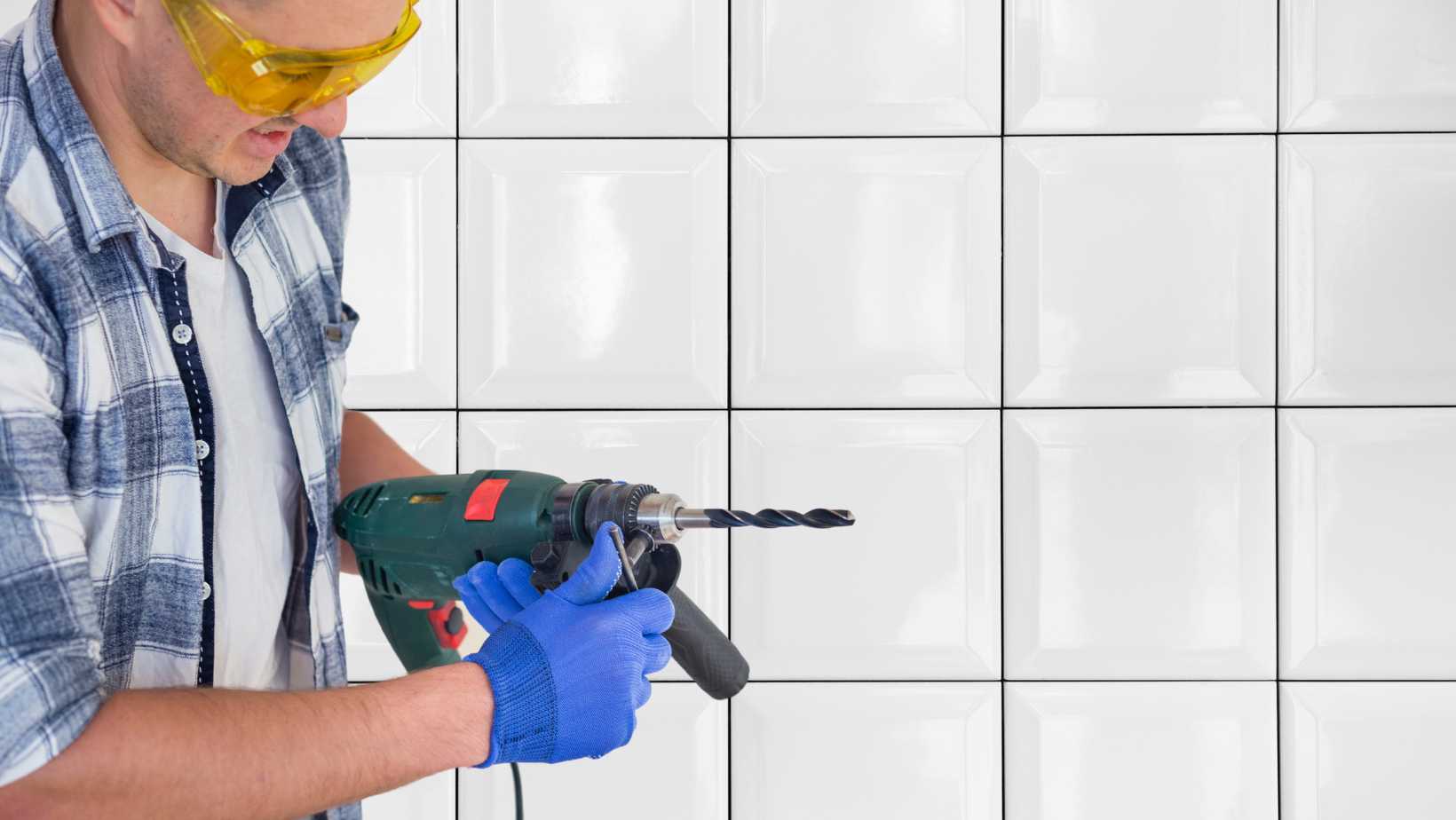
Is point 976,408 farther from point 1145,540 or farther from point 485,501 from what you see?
point 485,501

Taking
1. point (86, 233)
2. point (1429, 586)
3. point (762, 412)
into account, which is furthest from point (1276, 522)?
point (86, 233)

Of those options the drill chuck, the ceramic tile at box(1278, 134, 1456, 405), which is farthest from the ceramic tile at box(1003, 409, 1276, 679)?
the drill chuck

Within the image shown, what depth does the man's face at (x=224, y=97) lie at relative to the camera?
2.60 feet

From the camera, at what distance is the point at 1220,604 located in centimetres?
152

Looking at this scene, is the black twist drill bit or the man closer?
the man

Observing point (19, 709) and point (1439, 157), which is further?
point (1439, 157)

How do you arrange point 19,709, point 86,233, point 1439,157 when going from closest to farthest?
1. point 19,709
2. point 86,233
3. point 1439,157

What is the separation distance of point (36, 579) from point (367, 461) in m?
0.54

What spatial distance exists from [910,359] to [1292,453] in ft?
1.81

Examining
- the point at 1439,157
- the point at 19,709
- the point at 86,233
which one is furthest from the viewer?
the point at 1439,157

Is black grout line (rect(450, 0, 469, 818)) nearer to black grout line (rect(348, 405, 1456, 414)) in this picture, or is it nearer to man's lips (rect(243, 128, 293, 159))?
black grout line (rect(348, 405, 1456, 414))

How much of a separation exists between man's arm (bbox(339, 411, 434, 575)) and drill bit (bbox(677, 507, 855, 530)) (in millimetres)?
388

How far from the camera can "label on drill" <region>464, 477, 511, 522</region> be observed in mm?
1046

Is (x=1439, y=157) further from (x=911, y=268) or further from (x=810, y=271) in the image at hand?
(x=810, y=271)
